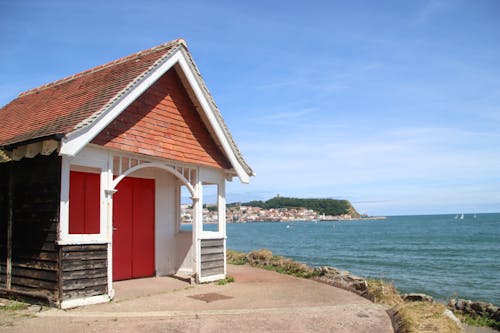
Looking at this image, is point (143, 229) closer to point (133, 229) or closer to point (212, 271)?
point (133, 229)

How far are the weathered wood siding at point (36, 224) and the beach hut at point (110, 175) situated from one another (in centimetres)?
2

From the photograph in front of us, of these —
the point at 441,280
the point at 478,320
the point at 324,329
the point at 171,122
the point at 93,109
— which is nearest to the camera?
the point at 324,329

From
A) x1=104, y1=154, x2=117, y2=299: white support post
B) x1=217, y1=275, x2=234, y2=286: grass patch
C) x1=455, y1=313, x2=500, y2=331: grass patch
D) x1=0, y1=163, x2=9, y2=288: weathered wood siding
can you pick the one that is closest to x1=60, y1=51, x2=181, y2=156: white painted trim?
x1=104, y1=154, x2=117, y2=299: white support post

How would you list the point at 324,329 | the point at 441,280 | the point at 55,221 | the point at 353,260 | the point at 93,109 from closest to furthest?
the point at 324,329, the point at 55,221, the point at 93,109, the point at 441,280, the point at 353,260

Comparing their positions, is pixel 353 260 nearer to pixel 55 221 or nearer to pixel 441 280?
pixel 441 280

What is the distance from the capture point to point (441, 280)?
26.0 metres

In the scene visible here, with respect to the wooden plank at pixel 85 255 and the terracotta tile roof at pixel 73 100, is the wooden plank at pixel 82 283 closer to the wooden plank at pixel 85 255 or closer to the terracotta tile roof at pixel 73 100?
the wooden plank at pixel 85 255

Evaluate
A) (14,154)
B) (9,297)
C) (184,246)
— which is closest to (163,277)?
(184,246)

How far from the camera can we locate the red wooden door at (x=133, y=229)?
11347mm

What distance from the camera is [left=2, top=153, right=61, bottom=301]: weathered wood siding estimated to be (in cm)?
826

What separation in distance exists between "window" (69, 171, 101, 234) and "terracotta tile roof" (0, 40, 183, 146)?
140 centimetres

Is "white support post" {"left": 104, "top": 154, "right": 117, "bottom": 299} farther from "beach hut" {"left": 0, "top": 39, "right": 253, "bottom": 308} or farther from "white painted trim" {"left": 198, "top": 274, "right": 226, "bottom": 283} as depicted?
"white painted trim" {"left": 198, "top": 274, "right": 226, "bottom": 283}

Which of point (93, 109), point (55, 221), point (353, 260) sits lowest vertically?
point (353, 260)

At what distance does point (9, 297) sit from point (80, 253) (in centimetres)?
192
